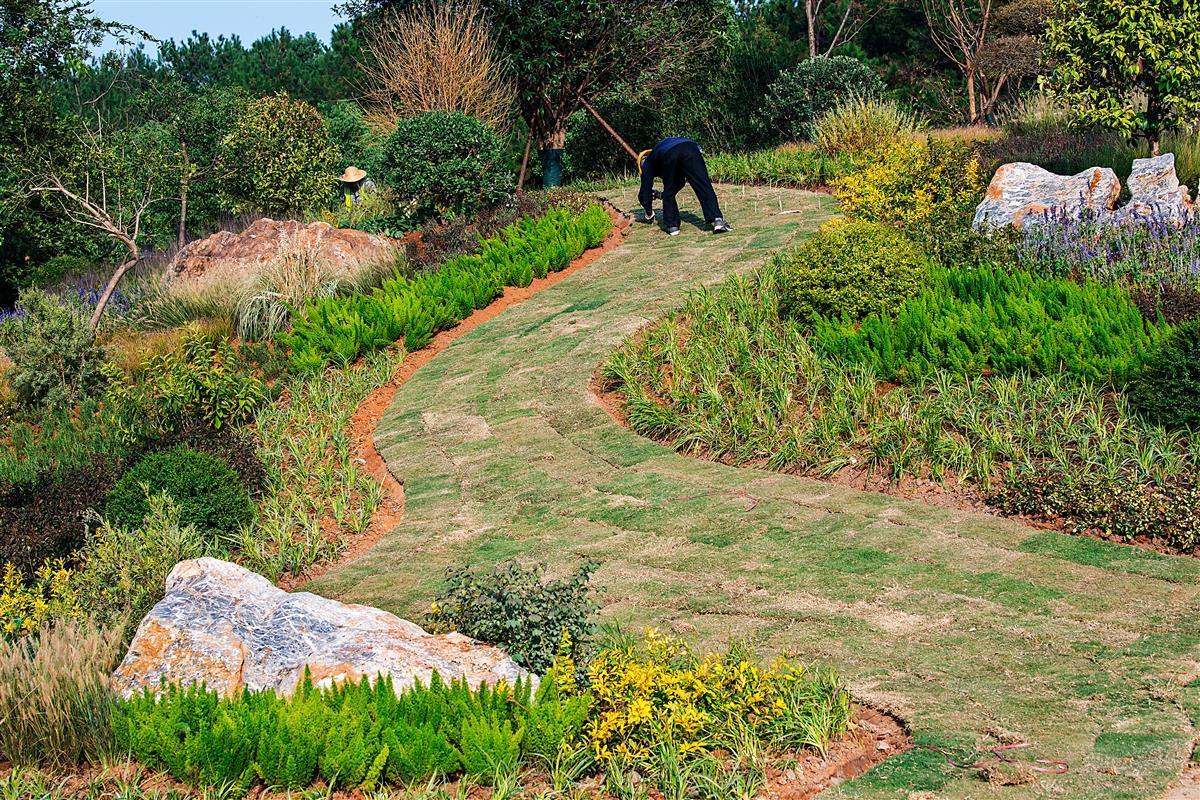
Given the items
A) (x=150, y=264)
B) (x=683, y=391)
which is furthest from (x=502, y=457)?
(x=150, y=264)

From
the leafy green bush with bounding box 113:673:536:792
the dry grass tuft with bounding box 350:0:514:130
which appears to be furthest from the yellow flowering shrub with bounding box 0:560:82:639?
the dry grass tuft with bounding box 350:0:514:130

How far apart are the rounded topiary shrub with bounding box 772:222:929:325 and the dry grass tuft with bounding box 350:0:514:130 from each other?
9872mm

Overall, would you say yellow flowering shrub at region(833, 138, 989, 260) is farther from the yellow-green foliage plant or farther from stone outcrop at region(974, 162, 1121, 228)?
the yellow-green foliage plant

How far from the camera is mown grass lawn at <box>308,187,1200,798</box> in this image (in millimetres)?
4020

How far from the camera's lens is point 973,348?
761 centimetres

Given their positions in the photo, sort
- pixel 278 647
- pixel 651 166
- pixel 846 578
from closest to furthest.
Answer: pixel 278 647, pixel 846 578, pixel 651 166

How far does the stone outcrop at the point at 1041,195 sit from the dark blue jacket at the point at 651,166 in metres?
3.48

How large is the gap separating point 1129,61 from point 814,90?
324 inches

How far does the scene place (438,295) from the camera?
37.5ft

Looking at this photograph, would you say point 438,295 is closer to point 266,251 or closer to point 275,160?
point 266,251

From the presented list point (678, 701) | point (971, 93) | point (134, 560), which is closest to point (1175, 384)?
point (678, 701)

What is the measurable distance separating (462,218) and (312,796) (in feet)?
37.8

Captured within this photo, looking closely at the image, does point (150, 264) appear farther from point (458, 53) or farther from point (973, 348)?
point (973, 348)

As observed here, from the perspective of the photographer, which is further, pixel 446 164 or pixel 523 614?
pixel 446 164
